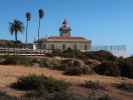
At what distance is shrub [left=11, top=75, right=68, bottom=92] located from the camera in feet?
76.3

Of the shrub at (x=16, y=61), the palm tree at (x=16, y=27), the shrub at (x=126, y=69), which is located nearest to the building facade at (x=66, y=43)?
the palm tree at (x=16, y=27)

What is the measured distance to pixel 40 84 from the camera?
2369 centimetres

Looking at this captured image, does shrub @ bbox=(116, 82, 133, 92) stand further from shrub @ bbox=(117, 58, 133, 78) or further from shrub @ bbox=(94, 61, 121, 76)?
shrub @ bbox=(117, 58, 133, 78)

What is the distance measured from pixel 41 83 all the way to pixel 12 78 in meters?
4.74

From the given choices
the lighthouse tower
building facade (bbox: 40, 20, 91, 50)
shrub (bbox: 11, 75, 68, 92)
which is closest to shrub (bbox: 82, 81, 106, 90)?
shrub (bbox: 11, 75, 68, 92)

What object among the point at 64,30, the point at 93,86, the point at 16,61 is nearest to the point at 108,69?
the point at 16,61

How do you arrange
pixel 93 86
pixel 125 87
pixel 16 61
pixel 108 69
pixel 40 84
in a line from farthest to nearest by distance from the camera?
pixel 16 61, pixel 108 69, pixel 125 87, pixel 93 86, pixel 40 84

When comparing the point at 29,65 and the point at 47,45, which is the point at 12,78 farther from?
the point at 47,45

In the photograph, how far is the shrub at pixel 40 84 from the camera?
23.3 m

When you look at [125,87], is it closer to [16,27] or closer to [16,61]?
[16,61]

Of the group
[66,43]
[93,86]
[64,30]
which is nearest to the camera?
[93,86]

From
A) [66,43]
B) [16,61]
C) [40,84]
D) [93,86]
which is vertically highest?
[66,43]

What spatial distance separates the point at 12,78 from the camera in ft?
91.9

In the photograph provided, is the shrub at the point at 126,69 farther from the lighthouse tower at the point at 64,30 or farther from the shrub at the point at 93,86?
the lighthouse tower at the point at 64,30
